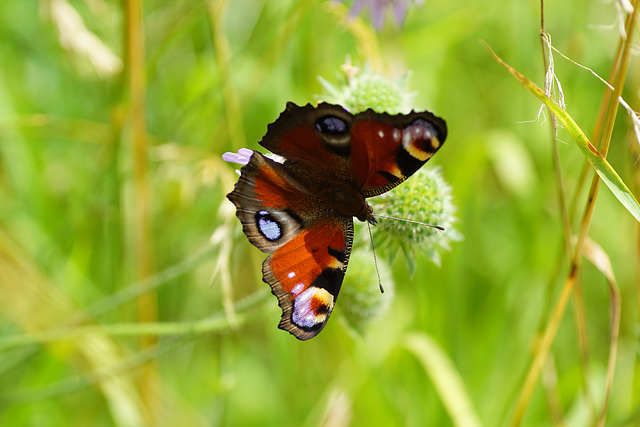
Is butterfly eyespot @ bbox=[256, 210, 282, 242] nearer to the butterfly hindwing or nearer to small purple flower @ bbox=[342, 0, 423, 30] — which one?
the butterfly hindwing

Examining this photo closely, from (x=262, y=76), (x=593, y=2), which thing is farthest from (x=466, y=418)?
(x=593, y=2)

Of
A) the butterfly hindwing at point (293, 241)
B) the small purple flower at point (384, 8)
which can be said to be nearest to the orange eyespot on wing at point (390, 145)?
the butterfly hindwing at point (293, 241)

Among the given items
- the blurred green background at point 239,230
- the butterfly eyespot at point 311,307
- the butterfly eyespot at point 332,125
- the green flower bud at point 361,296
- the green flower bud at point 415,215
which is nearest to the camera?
the butterfly eyespot at point 311,307

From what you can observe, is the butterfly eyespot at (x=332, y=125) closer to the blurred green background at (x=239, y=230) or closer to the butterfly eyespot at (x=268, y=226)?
the butterfly eyespot at (x=268, y=226)

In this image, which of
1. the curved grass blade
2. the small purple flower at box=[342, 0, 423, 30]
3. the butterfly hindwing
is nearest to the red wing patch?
the butterfly hindwing

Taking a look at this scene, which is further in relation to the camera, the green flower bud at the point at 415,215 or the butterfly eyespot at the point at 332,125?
the green flower bud at the point at 415,215

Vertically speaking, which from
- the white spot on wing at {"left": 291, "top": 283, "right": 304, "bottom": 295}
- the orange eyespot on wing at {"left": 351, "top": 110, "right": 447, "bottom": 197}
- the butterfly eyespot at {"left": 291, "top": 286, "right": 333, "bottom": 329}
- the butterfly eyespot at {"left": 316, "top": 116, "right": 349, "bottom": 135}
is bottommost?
the butterfly eyespot at {"left": 291, "top": 286, "right": 333, "bottom": 329}

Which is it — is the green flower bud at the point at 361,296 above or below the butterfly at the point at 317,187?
below
